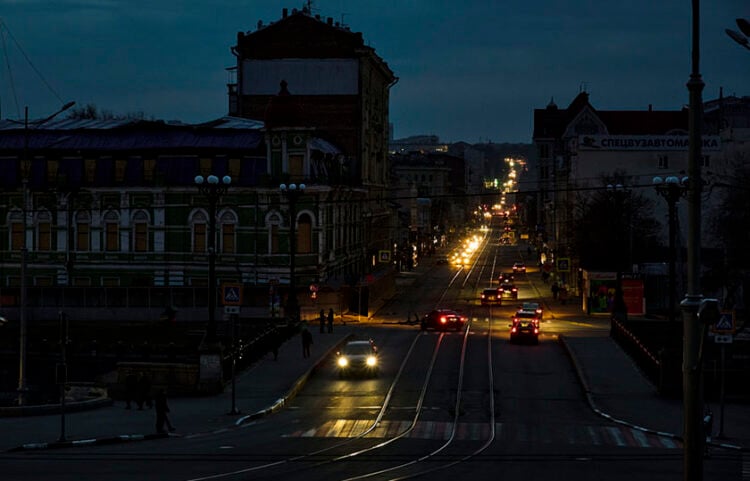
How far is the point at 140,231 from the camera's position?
73375 millimetres

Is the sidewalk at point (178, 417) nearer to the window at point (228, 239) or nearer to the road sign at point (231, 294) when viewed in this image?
the road sign at point (231, 294)

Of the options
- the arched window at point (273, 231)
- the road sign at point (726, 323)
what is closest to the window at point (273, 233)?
the arched window at point (273, 231)

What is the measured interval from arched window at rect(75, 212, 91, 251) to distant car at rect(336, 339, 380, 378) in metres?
34.9

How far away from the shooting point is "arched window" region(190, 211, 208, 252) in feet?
238

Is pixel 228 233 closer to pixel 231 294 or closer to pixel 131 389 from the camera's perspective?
pixel 131 389

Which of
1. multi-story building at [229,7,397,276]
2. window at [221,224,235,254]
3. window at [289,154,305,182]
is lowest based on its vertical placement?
window at [221,224,235,254]

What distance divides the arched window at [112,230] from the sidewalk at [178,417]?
100ft

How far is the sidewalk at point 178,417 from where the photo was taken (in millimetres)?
29141

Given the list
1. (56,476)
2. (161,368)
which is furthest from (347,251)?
(56,476)

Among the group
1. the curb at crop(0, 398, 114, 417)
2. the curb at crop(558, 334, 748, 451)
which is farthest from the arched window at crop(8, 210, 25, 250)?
the curb at crop(0, 398, 114, 417)

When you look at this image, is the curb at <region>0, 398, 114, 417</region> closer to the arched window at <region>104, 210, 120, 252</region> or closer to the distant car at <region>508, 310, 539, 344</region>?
the distant car at <region>508, 310, 539, 344</region>

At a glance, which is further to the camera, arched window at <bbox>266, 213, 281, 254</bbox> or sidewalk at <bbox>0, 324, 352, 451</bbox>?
arched window at <bbox>266, 213, 281, 254</bbox>

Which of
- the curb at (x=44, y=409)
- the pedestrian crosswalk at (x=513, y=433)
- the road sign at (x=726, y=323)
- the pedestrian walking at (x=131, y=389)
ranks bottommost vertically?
the pedestrian crosswalk at (x=513, y=433)

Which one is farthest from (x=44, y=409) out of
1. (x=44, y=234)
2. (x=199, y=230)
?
(x=44, y=234)
